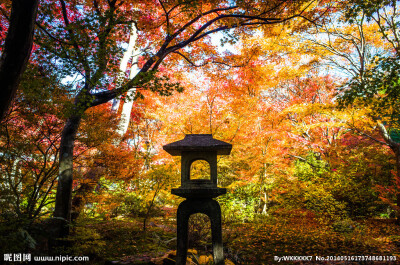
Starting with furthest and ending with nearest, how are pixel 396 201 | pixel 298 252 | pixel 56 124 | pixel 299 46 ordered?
pixel 299 46, pixel 396 201, pixel 298 252, pixel 56 124

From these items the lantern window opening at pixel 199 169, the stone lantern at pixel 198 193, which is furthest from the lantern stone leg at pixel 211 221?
the lantern window opening at pixel 199 169

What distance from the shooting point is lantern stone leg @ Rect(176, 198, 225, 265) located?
434 cm

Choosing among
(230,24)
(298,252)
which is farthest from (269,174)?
(230,24)

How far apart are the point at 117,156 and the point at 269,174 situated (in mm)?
6740

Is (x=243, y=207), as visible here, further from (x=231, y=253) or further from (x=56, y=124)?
(x=56, y=124)

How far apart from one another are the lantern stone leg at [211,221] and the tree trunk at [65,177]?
9.19 ft

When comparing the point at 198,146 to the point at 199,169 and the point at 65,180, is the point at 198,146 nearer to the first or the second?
the point at 65,180

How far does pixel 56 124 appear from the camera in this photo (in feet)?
17.9

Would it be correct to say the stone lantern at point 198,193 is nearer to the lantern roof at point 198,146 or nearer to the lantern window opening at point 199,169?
the lantern roof at point 198,146

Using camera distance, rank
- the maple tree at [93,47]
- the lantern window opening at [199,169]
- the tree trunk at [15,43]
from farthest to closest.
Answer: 1. the lantern window opening at [199,169]
2. the maple tree at [93,47]
3. the tree trunk at [15,43]

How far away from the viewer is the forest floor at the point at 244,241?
16.8ft

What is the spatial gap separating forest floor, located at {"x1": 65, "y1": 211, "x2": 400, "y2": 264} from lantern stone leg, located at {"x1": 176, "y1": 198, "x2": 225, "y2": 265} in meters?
0.59

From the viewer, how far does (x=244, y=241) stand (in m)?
6.78

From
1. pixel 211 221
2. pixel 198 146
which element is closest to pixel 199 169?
pixel 211 221
